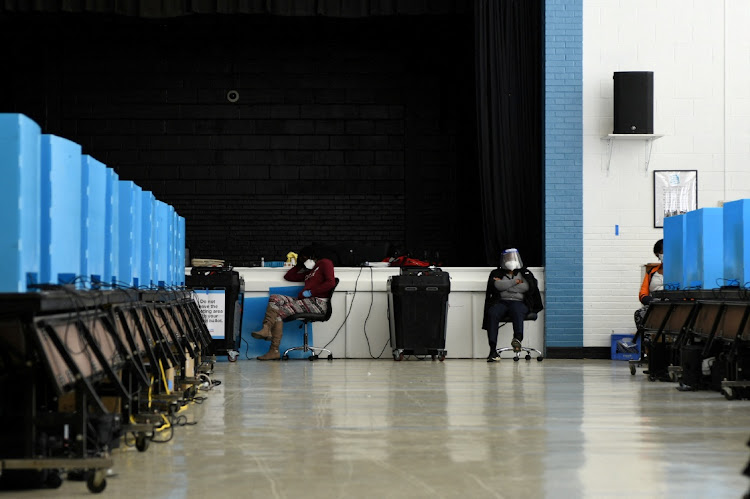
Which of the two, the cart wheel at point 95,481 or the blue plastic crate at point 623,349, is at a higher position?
the cart wheel at point 95,481

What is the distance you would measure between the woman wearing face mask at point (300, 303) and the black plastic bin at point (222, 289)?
27 centimetres

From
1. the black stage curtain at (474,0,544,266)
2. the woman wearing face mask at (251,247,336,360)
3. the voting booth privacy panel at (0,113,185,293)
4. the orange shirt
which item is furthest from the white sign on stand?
the voting booth privacy panel at (0,113,185,293)

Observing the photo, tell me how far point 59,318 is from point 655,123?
847 cm

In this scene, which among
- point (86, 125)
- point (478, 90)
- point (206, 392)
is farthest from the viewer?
point (86, 125)

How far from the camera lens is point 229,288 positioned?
9586 mm

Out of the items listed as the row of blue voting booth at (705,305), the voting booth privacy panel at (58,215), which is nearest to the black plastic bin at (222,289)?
the row of blue voting booth at (705,305)

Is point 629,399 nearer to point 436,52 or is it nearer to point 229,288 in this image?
point 229,288

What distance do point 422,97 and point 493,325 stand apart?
12.0 ft

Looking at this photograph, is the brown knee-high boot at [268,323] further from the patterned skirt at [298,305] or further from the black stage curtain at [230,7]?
the black stage curtain at [230,7]

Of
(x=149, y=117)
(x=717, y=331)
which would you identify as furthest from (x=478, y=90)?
(x=717, y=331)

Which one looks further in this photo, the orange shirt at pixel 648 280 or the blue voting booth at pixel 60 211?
the orange shirt at pixel 648 280

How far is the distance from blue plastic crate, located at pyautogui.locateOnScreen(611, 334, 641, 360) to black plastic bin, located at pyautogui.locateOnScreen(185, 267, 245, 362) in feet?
12.5

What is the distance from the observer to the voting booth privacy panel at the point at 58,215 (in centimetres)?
284

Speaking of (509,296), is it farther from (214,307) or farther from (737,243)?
(737,243)
